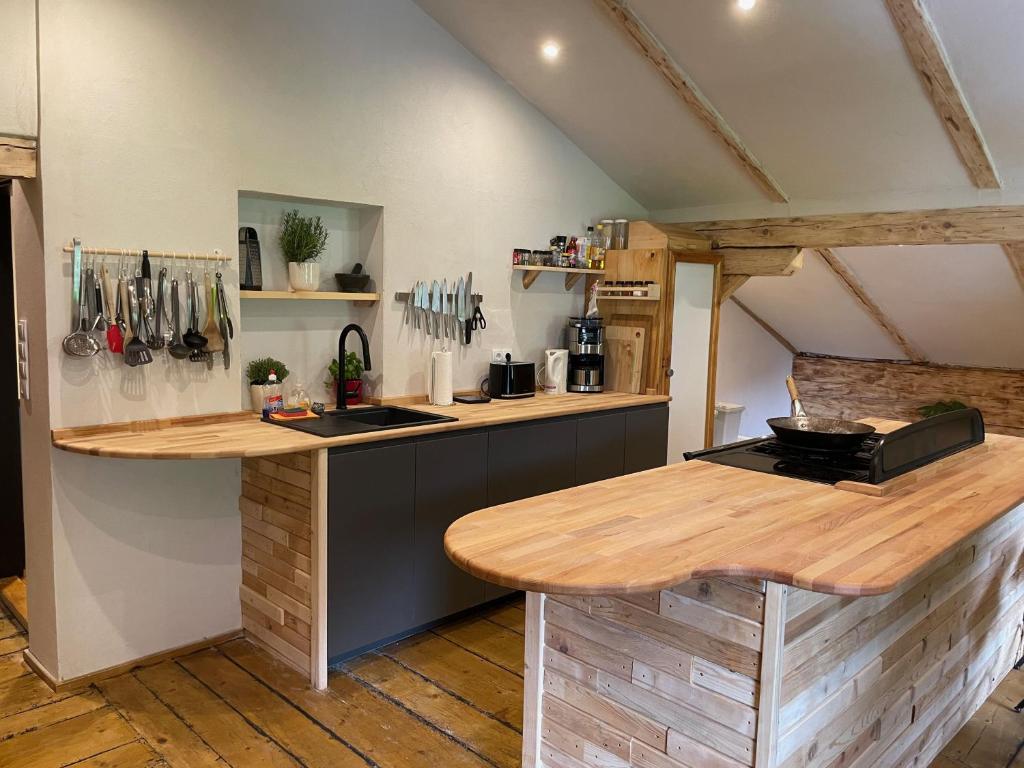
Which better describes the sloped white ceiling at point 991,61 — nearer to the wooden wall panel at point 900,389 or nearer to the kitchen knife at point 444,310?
the kitchen knife at point 444,310

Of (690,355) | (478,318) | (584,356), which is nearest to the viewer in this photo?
(478,318)

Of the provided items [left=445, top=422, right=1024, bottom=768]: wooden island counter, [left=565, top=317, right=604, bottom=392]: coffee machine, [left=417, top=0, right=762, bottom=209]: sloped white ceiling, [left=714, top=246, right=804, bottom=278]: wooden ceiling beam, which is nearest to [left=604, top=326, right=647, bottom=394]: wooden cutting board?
[left=565, top=317, right=604, bottom=392]: coffee machine

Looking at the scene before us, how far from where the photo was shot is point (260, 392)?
3199 millimetres

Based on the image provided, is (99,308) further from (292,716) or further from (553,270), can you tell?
(553,270)

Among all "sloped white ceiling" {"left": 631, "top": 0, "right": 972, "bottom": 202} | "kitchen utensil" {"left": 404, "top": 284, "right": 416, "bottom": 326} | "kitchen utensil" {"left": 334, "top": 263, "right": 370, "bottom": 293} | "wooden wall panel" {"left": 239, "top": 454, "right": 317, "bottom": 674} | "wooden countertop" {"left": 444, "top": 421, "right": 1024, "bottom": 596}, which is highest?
"sloped white ceiling" {"left": 631, "top": 0, "right": 972, "bottom": 202}

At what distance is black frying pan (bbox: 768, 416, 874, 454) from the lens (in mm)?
2471

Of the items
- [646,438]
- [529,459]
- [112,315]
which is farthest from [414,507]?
[646,438]

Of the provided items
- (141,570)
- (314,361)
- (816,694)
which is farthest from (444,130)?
(816,694)

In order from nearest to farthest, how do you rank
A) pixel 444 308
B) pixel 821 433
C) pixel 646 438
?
pixel 821 433 → pixel 444 308 → pixel 646 438

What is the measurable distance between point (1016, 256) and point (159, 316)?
14.8 feet

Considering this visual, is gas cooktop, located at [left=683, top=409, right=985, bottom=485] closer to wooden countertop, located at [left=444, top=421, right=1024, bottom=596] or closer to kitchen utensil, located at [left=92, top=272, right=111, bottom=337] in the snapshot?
wooden countertop, located at [left=444, top=421, right=1024, bottom=596]

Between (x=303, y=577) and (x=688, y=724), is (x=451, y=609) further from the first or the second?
(x=688, y=724)

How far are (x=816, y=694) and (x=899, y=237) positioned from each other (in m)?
2.90

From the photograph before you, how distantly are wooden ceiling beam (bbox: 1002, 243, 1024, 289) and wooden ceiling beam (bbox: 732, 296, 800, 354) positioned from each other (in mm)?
2260
